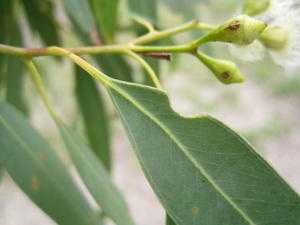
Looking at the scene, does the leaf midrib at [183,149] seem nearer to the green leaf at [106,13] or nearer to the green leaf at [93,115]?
the green leaf at [106,13]

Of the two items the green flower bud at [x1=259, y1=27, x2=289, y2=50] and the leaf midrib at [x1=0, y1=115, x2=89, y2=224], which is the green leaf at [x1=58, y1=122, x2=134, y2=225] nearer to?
the leaf midrib at [x1=0, y1=115, x2=89, y2=224]

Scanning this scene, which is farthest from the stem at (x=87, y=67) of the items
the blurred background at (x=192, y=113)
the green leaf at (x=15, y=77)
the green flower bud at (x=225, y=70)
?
the blurred background at (x=192, y=113)

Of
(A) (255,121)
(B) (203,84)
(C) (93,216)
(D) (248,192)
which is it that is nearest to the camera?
(D) (248,192)

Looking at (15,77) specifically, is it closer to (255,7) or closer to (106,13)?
(106,13)

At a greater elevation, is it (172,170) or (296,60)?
(296,60)

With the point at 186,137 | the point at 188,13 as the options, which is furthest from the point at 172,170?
the point at 188,13

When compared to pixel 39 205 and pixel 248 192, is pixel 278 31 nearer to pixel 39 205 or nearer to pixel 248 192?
pixel 248 192

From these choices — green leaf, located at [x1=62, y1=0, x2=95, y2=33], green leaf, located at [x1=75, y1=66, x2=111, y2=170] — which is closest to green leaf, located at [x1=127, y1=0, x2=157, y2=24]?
green leaf, located at [x1=62, y1=0, x2=95, y2=33]
